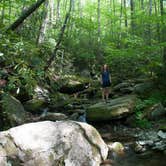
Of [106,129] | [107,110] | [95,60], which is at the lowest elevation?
[106,129]

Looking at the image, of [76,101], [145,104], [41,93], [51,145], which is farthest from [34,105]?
[51,145]

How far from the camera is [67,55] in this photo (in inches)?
800

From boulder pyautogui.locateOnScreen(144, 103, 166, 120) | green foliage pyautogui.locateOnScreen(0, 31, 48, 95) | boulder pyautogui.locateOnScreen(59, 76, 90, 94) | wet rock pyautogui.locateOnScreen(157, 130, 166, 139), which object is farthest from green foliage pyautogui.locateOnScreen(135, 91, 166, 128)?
green foliage pyautogui.locateOnScreen(0, 31, 48, 95)

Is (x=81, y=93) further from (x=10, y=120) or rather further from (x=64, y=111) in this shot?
(x=10, y=120)

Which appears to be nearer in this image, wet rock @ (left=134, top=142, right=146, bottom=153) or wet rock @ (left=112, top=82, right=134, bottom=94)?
wet rock @ (left=134, top=142, right=146, bottom=153)

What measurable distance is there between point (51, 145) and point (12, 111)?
393 centimetres

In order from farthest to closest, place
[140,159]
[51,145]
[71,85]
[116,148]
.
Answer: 1. [71,85]
2. [116,148]
3. [140,159]
4. [51,145]

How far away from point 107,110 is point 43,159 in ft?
17.0

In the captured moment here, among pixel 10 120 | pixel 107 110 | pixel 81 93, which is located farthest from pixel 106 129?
pixel 81 93

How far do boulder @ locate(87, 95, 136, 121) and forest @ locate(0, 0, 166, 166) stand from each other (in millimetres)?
37

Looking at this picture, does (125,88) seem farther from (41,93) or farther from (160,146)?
(160,146)

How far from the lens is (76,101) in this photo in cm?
1494

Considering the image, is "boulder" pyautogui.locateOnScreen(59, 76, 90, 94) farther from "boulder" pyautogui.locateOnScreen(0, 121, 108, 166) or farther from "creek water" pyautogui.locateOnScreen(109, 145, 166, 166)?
"boulder" pyautogui.locateOnScreen(0, 121, 108, 166)

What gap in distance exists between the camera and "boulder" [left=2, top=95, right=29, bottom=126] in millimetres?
10102
